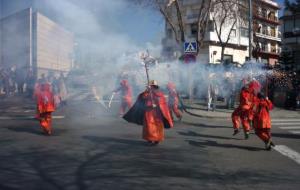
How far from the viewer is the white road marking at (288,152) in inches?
378

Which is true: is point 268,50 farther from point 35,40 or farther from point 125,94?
point 35,40

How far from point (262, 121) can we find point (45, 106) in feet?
19.8

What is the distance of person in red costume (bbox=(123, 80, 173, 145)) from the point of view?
11.1 metres

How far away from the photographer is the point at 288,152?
1030 centimetres

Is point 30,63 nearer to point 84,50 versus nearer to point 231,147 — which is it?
point 84,50

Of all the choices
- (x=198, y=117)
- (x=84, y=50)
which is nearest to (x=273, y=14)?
(x=198, y=117)

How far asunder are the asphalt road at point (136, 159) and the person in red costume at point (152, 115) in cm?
33

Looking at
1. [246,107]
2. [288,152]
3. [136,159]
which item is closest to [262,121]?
[288,152]

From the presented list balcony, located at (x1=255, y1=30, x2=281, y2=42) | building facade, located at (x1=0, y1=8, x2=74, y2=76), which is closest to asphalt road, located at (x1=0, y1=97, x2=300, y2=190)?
building facade, located at (x1=0, y1=8, x2=74, y2=76)

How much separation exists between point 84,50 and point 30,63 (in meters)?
5.21

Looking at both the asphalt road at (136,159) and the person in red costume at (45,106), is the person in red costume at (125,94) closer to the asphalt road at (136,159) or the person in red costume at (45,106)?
the asphalt road at (136,159)

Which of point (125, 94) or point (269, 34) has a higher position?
point (269, 34)

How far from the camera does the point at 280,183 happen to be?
736 centimetres

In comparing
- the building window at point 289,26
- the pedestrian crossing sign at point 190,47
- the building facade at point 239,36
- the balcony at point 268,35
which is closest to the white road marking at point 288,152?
the pedestrian crossing sign at point 190,47
